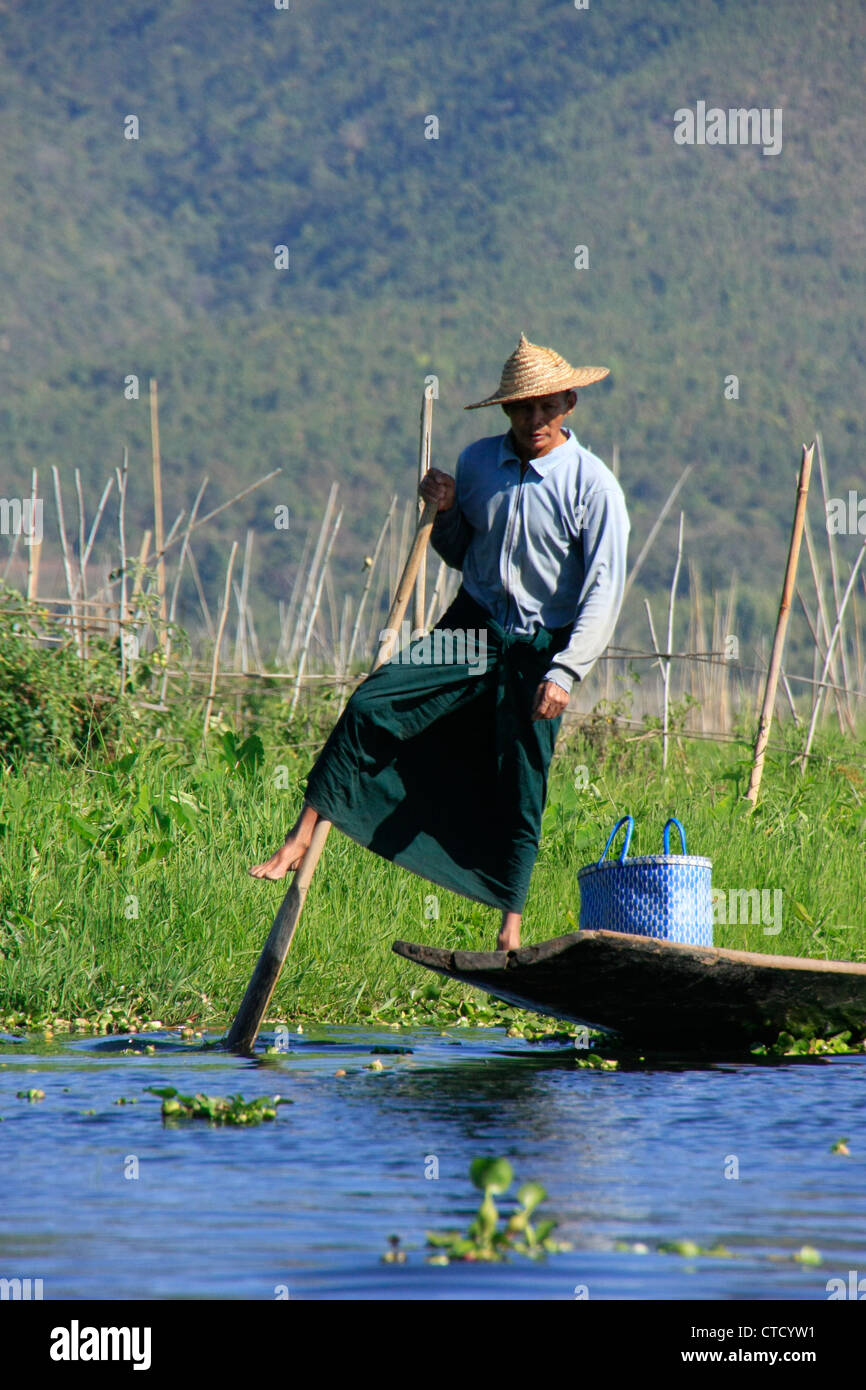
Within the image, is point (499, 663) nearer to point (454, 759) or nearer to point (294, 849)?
point (454, 759)

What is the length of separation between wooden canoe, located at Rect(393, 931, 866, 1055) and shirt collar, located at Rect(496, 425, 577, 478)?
65.4 inches

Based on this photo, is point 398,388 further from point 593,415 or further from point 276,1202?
point 276,1202

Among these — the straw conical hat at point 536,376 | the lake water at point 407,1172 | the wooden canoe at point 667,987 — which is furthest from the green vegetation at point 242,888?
the straw conical hat at point 536,376

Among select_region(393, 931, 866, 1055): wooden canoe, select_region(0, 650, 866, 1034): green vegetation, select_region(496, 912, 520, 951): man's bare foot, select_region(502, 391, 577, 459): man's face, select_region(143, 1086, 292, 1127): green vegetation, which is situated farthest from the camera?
select_region(0, 650, 866, 1034): green vegetation

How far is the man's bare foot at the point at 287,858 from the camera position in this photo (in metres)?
5.89

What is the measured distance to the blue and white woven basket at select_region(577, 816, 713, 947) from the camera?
5.77m

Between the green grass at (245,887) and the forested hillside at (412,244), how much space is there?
39.6m

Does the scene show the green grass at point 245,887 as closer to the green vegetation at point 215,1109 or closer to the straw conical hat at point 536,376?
the straw conical hat at point 536,376

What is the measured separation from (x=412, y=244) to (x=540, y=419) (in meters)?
83.2

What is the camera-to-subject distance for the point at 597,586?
612 cm

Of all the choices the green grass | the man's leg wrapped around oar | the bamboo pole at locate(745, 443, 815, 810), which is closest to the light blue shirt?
the man's leg wrapped around oar

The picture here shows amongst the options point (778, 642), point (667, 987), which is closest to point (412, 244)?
point (778, 642)

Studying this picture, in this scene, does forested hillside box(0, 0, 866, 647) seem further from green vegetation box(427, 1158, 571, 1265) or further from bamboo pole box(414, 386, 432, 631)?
green vegetation box(427, 1158, 571, 1265)
